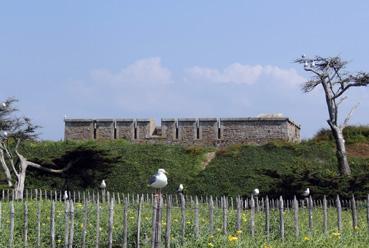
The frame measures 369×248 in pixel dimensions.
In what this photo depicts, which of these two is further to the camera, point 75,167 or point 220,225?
point 75,167

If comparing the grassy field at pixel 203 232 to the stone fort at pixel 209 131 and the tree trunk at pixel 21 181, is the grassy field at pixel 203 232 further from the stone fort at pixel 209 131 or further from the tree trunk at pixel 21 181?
the stone fort at pixel 209 131

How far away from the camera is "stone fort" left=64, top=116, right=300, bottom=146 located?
40469mm

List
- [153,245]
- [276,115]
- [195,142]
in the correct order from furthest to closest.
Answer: [276,115] → [195,142] → [153,245]

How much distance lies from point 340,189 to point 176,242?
14.0 m

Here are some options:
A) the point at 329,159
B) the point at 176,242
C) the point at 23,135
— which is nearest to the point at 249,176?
the point at 329,159

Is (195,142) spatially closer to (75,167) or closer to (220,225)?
(75,167)

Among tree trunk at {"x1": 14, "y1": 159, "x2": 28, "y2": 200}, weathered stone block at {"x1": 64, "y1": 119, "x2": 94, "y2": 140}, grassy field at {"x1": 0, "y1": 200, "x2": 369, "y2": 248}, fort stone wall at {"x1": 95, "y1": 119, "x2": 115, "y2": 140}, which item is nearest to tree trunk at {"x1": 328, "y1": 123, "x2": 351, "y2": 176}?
grassy field at {"x1": 0, "y1": 200, "x2": 369, "y2": 248}

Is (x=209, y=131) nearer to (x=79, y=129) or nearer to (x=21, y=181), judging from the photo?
(x=79, y=129)

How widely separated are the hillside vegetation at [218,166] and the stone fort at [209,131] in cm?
219

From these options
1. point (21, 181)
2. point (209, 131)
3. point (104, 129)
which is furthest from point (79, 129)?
point (21, 181)

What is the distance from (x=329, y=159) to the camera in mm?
35062

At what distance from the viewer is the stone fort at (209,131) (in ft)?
133

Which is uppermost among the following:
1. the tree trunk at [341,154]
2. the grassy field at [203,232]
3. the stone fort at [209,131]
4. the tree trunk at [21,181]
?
the stone fort at [209,131]

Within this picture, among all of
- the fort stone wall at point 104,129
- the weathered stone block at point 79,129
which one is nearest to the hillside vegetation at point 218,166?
the fort stone wall at point 104,129
